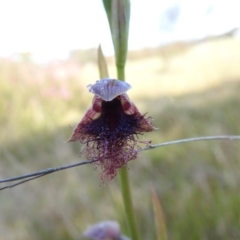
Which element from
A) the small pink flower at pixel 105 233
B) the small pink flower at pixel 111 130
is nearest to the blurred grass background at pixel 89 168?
the small pink flower at pixel 111 130

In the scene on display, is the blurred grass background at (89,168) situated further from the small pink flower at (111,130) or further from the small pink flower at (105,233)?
the small pink flower at (105,233)

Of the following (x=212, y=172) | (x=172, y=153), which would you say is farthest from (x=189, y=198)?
(x=172, y=153)

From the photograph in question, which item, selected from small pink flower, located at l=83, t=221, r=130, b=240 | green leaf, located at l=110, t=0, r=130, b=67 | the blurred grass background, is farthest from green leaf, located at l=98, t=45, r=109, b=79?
small pink flower, located at l=83, t=221, r=130, b=240

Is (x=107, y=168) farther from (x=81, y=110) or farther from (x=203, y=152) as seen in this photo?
(x=81, y=110)

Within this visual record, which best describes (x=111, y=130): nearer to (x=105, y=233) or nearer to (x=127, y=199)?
(x=127, y=199)

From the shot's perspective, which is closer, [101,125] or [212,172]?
[101,125]

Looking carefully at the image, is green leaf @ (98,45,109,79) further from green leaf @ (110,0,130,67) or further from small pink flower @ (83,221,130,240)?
small pink flower @ (83,221,130,240)

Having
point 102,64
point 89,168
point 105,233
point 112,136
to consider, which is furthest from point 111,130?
point 89,168
